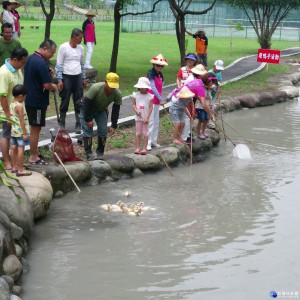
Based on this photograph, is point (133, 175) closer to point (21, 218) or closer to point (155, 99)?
point (155, 99)

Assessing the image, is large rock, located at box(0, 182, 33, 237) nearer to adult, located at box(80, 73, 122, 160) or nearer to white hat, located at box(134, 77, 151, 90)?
adult, located at box(80, 73, 122, 160)

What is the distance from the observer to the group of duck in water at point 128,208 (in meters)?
8.76

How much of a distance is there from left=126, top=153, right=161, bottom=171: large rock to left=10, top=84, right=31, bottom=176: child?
7.56 ft

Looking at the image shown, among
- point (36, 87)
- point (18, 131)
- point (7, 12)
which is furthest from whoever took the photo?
point (7, 12)

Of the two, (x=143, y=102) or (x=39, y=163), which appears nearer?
(x=39, y=163)

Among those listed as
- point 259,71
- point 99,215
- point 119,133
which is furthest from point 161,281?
point 259,71

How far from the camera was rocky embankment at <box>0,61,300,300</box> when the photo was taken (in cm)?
669

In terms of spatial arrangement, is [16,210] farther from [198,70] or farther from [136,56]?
[136,56]

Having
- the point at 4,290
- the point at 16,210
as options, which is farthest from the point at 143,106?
the point at 4,290

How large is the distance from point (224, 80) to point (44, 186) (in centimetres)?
1306

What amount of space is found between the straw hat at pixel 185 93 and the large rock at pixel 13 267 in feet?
17.0

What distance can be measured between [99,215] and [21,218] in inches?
56.9

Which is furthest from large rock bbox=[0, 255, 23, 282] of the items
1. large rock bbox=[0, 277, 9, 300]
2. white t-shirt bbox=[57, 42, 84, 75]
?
white t-shirt bbox=[57, 42, 84, 75]

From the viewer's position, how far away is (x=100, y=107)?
10016 millimetres
